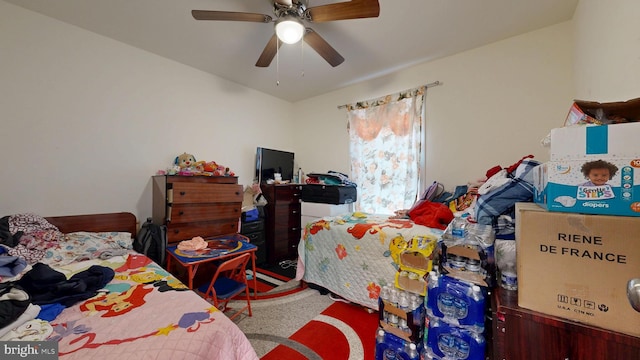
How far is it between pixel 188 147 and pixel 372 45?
241 cm

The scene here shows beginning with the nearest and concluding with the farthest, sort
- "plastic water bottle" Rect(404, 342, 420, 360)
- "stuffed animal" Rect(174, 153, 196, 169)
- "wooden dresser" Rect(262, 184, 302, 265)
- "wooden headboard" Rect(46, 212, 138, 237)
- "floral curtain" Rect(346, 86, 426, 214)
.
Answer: "plastic water bottle" Rect(404, 342, 420, 360)
"wooden headboard" Rect(46, 212, 138, 237)
"stuffed animal" Rect(174, 153, 196, 169)
"floral curtain" Rect(346, 86, 426, 214)
"wooden dresser" Rect(262, 184, 302, 265)

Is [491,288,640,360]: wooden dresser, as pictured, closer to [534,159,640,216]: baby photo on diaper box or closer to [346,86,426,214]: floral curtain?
[534,159,640,216]: baby photo on diaper box

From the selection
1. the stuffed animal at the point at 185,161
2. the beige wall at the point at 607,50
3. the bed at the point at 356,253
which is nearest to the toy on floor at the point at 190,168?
the stuffed animal at the point at 185,161

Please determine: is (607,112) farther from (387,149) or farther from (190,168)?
(190,168)

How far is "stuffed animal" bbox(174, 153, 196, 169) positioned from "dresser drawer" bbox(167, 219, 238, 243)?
69 centimetres

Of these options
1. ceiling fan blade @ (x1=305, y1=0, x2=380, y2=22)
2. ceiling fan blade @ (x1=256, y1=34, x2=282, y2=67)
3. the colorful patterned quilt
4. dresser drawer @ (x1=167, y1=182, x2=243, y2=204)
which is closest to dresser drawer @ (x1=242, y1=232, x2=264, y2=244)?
dresser drawer @ (x1=167, y1=182, x2=243, y2=204)

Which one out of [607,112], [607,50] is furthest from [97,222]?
[607,50]

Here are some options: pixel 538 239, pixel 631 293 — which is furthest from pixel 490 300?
pixel 631 293

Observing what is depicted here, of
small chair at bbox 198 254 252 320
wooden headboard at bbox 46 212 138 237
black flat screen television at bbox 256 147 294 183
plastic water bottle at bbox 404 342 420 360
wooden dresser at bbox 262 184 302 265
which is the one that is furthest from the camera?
black flat screen television at bbox 256 147 294 183

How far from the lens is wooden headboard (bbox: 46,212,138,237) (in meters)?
2.04

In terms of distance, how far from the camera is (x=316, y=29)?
2115 mm

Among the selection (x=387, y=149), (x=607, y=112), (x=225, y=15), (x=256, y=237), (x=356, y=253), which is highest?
(x=225, y=15)

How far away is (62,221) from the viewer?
2035 millimetres

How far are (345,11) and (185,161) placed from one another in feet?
7.34
